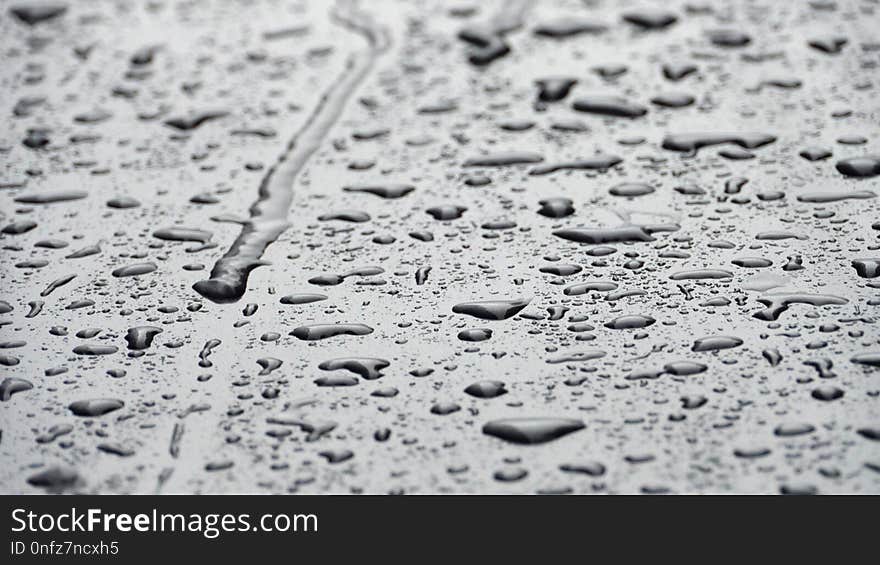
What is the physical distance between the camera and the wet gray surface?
1355mm

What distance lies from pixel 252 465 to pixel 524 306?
484 mm

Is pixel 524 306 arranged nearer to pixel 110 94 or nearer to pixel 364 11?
pixel 110 94

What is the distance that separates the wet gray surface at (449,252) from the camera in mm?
1355

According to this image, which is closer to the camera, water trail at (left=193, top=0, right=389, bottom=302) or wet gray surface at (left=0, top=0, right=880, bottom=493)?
wet gray surface at (left=0, top=0, right=880, bottom=493)

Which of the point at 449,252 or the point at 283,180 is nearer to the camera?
the point at 449,252

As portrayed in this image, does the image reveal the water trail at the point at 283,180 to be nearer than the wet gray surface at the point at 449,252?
No

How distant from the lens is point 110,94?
250cm

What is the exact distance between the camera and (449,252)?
1799 millimetres

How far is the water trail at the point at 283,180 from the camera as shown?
1747 millimetres

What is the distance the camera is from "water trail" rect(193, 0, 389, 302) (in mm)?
1747

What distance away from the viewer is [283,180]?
207 cm

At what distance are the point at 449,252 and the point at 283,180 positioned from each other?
43 cm

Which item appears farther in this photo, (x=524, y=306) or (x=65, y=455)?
(x=524, y=306)
